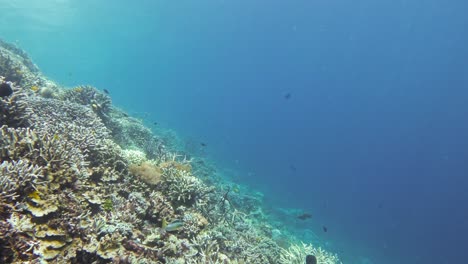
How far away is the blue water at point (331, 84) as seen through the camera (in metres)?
65.3

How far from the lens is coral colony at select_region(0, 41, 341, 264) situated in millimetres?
3553

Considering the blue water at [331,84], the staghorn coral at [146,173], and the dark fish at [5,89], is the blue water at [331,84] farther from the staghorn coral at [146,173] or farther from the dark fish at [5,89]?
the dark fish at [5,89]

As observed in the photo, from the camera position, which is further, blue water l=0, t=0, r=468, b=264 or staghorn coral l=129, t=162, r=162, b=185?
blue water l=0, t=0, r=468, b=264

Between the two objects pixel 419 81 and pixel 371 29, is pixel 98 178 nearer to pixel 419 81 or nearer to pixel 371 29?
pixel 371 29

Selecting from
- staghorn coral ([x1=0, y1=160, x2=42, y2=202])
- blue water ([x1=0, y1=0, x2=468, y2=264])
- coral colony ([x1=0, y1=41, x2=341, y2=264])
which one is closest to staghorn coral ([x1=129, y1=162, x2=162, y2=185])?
coral colony ([x1=0, y1=41, x2=341, y2=264])

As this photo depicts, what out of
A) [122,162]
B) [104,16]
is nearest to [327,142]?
[104,16]

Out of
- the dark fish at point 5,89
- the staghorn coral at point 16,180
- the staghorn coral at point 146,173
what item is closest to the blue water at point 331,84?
the staghorn coral at point 146,173

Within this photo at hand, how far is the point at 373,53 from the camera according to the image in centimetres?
11700

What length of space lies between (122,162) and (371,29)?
117 meters

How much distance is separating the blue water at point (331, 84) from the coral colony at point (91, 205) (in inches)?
1091

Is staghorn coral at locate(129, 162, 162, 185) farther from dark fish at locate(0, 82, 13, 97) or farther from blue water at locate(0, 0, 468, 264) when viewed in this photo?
blue water at locate(0, 0, 468, 264)

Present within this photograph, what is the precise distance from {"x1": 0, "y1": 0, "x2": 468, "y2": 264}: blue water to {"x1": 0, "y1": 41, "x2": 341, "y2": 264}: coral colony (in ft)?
90.9

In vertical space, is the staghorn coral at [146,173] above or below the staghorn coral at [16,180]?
above

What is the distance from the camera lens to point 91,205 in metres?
4.76
